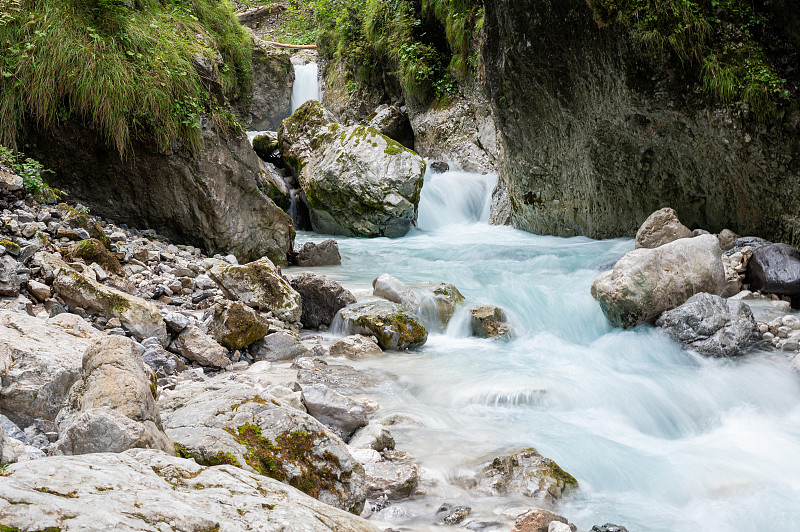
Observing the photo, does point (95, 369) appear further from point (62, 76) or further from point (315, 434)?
point (62, 76)

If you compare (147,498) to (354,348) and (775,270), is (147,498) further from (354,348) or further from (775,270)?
(775,270)

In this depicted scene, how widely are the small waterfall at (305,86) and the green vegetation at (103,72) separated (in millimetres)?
14003

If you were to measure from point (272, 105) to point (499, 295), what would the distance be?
624 inches

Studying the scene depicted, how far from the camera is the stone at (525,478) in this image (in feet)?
9.50

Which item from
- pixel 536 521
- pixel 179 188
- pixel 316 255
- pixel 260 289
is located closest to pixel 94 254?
pixel 260 289

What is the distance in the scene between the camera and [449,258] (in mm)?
→ 9703

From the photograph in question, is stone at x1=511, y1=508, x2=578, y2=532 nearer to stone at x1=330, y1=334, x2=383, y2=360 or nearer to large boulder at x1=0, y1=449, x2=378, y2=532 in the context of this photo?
large boulder at x1=0, y1=449, x2=378, y2=532

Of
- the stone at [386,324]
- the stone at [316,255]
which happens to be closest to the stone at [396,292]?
the stone at [386,324]

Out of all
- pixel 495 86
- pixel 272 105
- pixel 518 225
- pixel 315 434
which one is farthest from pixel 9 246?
pixel 272 105

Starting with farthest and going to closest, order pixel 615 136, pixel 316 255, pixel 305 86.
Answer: pixel 305 86
pixel 316 255
pixel 615 136

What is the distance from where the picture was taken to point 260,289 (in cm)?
561

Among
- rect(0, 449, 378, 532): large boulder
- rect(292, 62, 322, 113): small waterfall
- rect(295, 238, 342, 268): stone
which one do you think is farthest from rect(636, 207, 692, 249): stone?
rect(292, 62, 322, 113): small waterfall

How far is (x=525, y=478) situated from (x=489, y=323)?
315 cm

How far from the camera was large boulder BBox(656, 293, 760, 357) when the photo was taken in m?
5.00
